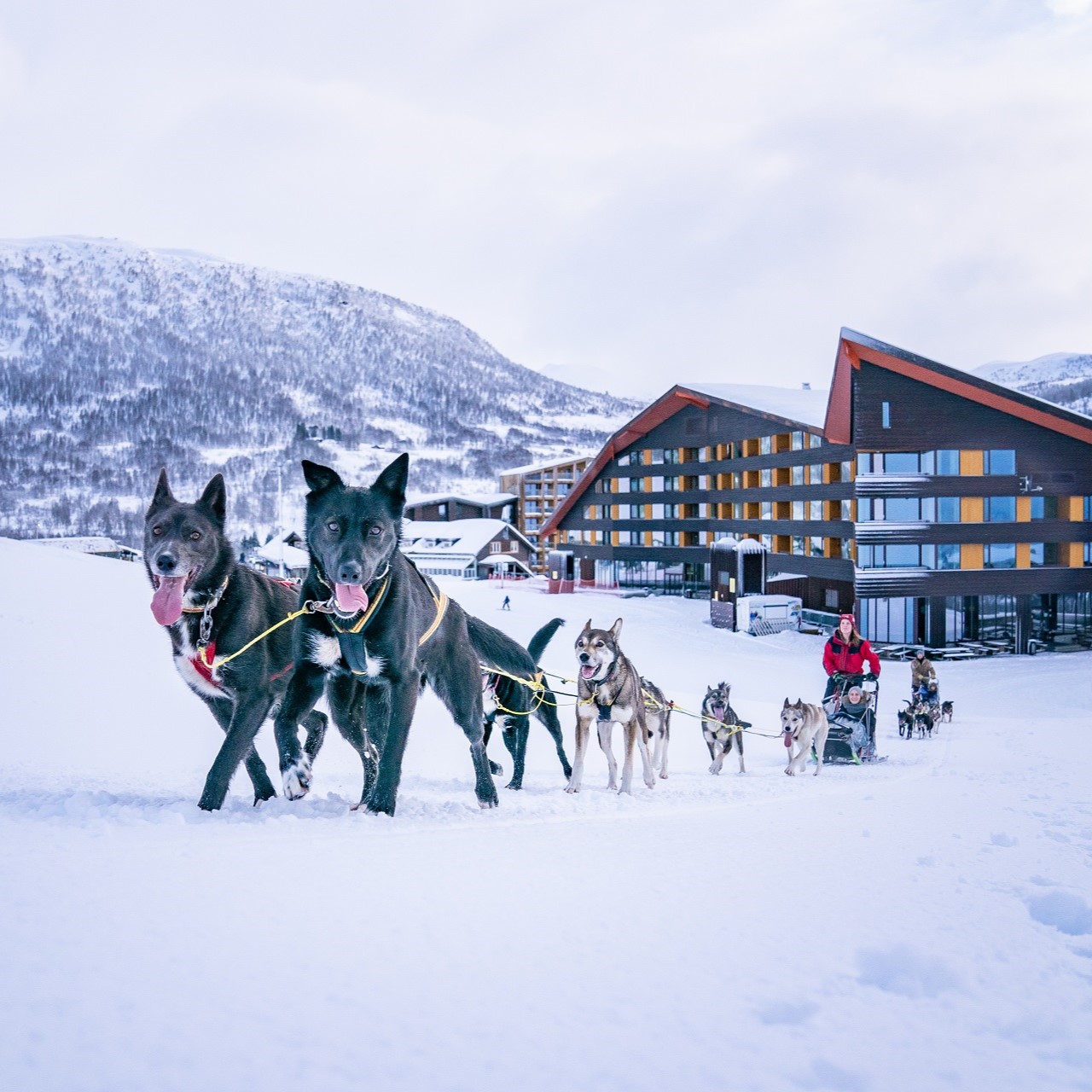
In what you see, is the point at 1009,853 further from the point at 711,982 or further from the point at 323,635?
the point at 323,635

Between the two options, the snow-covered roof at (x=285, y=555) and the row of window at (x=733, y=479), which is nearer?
the row of window at (x=733, y=479)

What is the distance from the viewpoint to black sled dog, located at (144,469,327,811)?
171 inches

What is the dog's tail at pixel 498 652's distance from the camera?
636 centimetres

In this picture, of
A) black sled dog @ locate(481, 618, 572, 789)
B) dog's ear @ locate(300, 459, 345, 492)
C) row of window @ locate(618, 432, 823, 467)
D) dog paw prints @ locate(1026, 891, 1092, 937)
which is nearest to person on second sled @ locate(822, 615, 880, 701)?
black sled dog @ locate(481, 618, 572, 789)

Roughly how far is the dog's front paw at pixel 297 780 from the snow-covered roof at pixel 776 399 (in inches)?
1188

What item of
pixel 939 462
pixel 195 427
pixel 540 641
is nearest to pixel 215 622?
pixel 540 641

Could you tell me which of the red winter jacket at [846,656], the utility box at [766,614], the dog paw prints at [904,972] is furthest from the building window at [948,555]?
the dog paw prints at [904,972]

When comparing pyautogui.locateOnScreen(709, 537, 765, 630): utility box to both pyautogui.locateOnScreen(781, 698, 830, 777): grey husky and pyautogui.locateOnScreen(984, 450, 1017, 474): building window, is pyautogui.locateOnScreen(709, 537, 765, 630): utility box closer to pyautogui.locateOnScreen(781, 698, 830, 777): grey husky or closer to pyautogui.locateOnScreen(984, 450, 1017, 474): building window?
pyautogui.locateOnScreen(984, 450, 1017, 474): building window

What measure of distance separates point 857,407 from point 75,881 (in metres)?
30.0

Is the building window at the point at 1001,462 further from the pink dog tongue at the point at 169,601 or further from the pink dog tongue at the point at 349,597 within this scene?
the pink dog tongue at the point at 169,601

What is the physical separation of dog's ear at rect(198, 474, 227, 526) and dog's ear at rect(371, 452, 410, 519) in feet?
3.11

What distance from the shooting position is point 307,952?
2432 mm

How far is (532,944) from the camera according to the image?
103 inches

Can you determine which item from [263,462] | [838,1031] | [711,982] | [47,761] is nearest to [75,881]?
[711,982]
